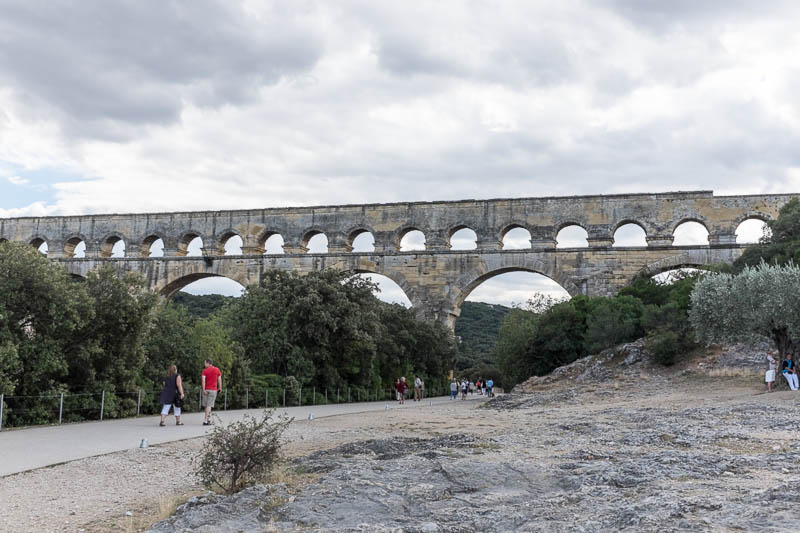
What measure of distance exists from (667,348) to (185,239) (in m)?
22.9

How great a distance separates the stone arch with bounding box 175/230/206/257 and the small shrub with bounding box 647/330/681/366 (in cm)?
2122

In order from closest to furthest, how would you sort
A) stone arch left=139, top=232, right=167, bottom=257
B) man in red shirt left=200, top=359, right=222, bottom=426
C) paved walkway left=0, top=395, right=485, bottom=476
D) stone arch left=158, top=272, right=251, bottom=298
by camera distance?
paved walkway left=0, top=395, right=485, bottom=476
man in red shirt left=200, top=359, right=222, bottom=426
stone arch left=158, top=272, right=251, bottom=298
stone arch left=139, top=232, right=167, bottom=257

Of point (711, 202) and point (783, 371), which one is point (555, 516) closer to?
point (783, 371)

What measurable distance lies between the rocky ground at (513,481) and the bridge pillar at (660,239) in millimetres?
17417

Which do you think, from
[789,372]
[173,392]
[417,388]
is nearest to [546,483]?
[173,392]

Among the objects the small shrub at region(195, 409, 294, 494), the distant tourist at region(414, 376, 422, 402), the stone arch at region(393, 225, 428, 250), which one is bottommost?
the distant tourist at region(414, 376, 422, 402)

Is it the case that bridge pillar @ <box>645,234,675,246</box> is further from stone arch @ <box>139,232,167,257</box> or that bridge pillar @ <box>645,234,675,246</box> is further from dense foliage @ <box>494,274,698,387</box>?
stone arch @ <box>139,232,167,257</box>

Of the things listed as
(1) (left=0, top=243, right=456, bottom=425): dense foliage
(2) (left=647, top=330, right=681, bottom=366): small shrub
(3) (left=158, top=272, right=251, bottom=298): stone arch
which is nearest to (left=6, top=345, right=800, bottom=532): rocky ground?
(1) (left=0, top=243, right=456, bottom=425): dense foliage

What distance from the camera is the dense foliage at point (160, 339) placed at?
12.1 meters

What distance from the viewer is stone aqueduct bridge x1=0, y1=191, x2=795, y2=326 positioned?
28422 mm

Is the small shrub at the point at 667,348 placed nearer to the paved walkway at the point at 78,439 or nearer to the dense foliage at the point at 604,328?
the dense foliage at the point at 604,328

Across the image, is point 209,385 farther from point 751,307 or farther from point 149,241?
point 149,241

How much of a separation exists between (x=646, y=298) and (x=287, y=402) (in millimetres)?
14092

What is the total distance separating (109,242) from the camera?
36000 mm
